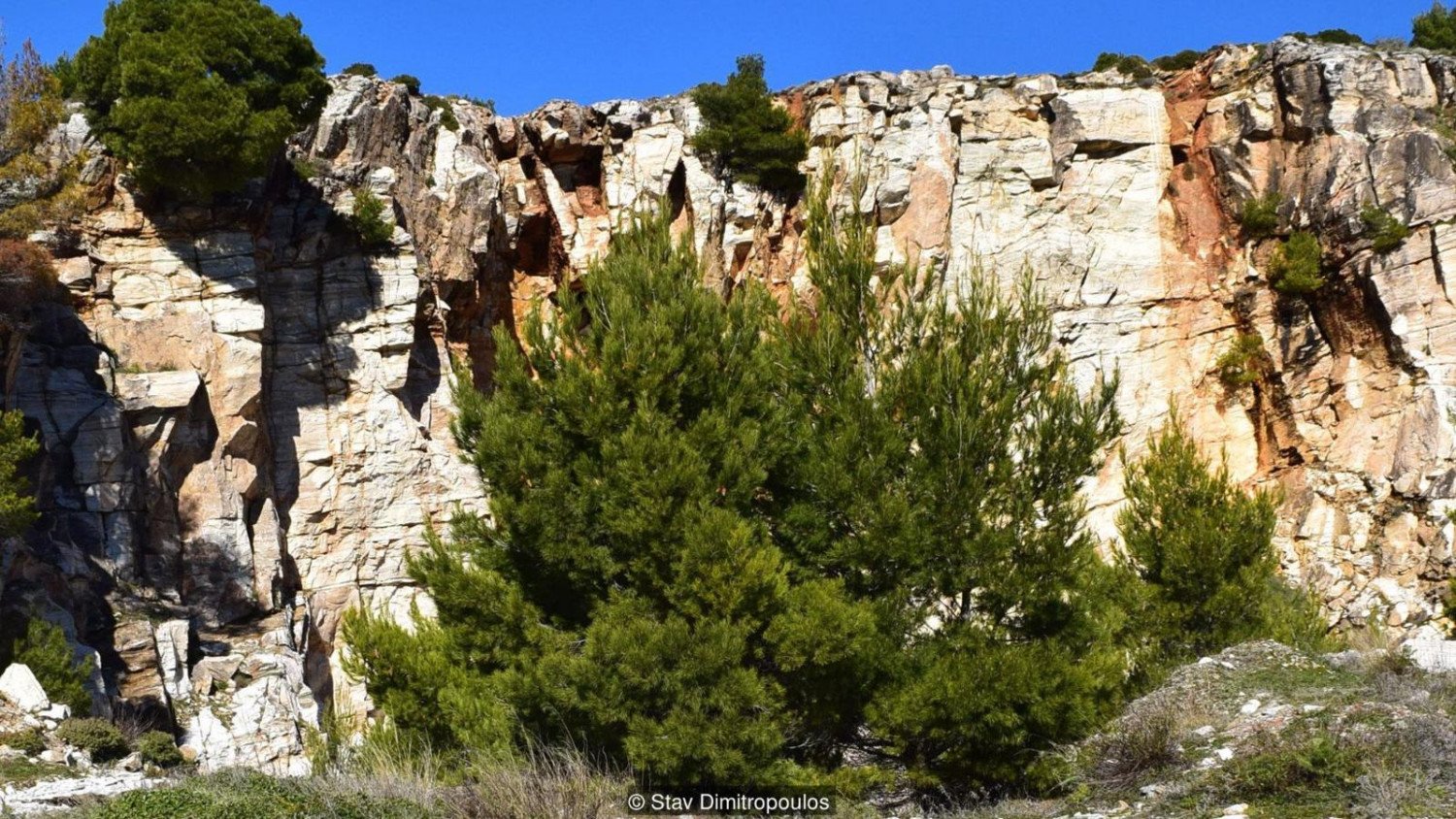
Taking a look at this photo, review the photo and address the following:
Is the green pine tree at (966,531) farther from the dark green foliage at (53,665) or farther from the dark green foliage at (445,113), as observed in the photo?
the dark green foliage at (445,113)

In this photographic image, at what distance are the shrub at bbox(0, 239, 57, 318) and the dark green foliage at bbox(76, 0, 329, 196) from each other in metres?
3.10

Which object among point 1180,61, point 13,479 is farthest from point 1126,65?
point 13,479

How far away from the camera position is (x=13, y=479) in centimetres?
1648

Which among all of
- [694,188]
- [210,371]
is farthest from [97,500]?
[694,188]

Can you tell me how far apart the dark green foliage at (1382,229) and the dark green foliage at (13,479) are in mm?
25958

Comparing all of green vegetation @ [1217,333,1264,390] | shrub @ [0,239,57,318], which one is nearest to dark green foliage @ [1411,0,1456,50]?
green vegetation @ [1217,333,1264,390]

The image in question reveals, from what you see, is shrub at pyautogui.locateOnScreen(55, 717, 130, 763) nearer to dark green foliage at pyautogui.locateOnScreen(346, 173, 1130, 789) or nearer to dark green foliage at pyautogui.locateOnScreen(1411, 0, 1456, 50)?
dark green foliage at pyautogui.locateOnScreen(346, 173, 1130, 789)

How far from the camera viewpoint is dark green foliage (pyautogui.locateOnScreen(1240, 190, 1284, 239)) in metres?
28.6

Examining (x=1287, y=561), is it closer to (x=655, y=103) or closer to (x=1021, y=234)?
(x=1021, y=234)

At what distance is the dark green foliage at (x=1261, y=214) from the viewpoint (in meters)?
28.6

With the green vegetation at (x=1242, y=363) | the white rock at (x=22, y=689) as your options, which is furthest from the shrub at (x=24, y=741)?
the green vegetation at (x=1242, y=363)

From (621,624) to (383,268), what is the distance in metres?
16.8

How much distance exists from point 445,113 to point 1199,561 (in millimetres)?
19595

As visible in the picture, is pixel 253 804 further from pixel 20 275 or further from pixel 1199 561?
pixel 20 275
